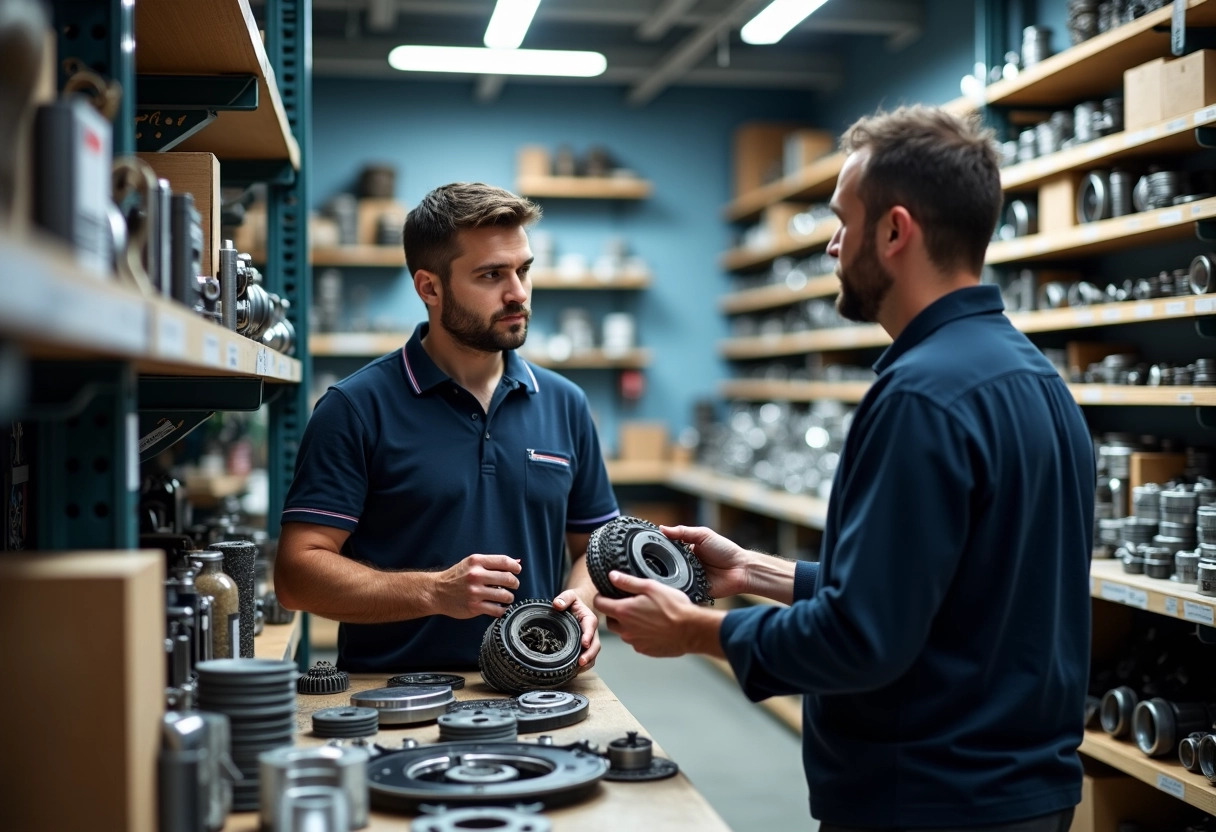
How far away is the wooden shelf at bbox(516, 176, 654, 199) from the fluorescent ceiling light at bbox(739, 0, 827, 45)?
2.67 m

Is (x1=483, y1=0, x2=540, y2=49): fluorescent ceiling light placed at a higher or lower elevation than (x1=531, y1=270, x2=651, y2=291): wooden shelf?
higher

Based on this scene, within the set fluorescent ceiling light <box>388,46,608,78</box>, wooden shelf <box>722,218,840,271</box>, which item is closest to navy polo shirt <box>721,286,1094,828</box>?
wooden shelf <box>722,218,840,271</box>

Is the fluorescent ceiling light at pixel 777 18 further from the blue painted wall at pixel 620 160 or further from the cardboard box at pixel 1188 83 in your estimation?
the blue painted wall at pixel 620 160

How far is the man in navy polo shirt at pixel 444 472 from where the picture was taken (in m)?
2.45

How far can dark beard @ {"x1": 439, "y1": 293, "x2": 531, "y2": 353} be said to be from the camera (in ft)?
8.86

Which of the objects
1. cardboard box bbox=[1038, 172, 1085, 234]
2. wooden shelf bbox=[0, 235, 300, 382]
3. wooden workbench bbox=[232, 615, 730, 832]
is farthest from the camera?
cardboard box bbox=[1038, 172, 1085, 234]

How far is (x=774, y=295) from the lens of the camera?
7.64 m

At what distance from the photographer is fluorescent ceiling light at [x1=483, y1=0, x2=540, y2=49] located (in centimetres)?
521

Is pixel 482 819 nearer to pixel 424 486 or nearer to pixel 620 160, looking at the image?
pixel 424 486

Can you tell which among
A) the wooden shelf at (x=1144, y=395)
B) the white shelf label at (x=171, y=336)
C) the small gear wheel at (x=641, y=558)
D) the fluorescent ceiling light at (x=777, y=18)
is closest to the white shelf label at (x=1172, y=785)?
the wooden shelf at (x=1144, y=395)

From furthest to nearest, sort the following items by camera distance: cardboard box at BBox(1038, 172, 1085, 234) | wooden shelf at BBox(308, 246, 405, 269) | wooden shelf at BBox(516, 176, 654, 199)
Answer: wooden shelf at BBox(516, 176, 654, 199) → wooden shelf at BBox(308, 246, 405, 269) → cardboard box at BBox(1038, 172, 1085, 234)

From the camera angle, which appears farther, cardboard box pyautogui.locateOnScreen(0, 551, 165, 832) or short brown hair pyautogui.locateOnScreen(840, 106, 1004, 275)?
short brown hair pyautogui.locateOnScreen(840, 106, 1004, 275)

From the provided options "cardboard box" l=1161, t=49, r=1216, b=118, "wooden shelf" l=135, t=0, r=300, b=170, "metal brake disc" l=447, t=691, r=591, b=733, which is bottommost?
"metal brake disc" l=447, t=691, r=591, b=733

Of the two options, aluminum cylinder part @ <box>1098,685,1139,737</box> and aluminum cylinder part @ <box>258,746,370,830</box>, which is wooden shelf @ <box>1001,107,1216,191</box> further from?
aluminum cylinder part @ <box>258,746,370,830</box>
